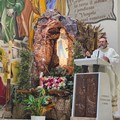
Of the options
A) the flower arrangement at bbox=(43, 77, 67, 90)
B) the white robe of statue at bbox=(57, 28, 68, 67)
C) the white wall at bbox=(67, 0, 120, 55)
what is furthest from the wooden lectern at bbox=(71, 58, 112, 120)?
the white wall at bbox=(67, 0, 120, 55)

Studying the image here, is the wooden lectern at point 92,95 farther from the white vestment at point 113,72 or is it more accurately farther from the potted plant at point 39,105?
the potted plant at point 39,105

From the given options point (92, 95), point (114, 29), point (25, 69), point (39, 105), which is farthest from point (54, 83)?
point (114, 29)

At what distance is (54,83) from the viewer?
7965mm

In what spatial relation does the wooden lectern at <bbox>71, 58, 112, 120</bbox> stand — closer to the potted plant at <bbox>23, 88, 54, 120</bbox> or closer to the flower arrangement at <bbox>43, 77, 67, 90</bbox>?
the potted plant at <bbox>23, 88, 54, 120</bbox>

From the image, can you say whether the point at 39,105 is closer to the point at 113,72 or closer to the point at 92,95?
the point at 92,95

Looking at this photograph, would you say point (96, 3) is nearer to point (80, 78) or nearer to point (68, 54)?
point (68, 54)

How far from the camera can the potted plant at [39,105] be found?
716 centimetres

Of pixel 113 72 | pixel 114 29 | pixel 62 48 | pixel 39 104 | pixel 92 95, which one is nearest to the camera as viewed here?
pixel 92 95

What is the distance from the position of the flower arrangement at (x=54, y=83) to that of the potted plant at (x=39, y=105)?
0.34 meters

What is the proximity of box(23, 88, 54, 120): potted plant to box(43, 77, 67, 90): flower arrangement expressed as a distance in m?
0.34

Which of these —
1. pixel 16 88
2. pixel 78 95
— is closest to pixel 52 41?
pixel 16 88

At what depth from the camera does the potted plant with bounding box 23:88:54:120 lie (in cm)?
716

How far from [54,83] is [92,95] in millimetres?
1363

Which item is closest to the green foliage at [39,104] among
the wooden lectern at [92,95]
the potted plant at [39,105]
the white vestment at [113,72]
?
the potted plant at [39,105]
